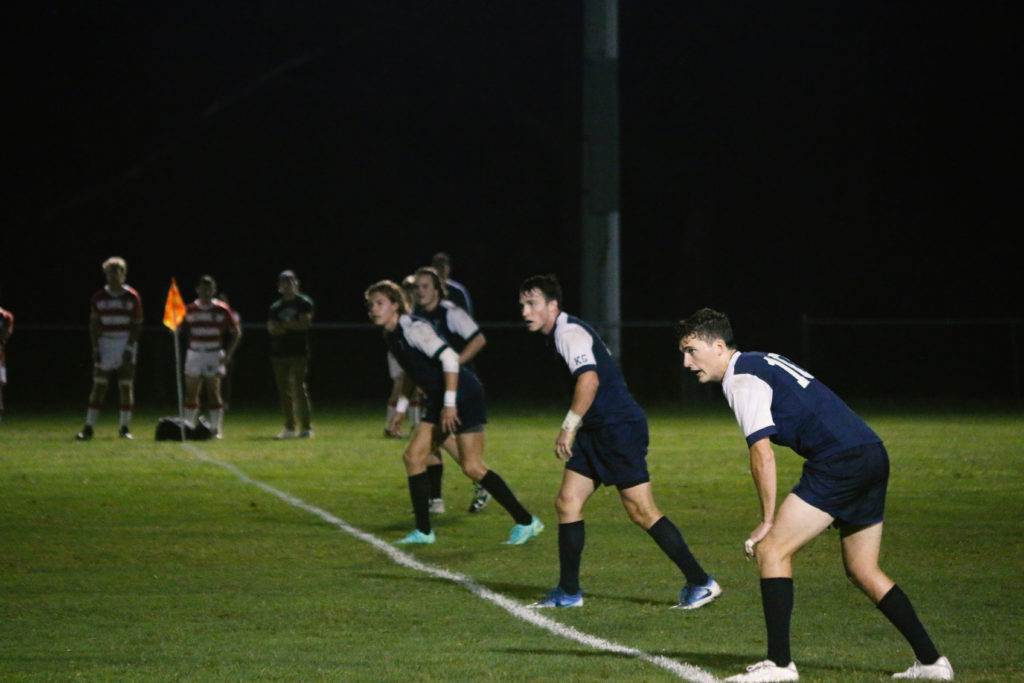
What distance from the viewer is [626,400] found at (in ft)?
29.6

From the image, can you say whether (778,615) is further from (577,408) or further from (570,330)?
(570,330)

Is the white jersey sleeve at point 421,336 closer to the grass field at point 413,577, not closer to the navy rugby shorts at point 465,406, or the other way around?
the navy rugby shorts at point 465,406

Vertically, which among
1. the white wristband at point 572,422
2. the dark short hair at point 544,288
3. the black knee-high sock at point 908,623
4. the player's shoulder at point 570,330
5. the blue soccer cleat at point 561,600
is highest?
the dark short hair at point 544,288

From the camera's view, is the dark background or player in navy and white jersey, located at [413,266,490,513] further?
the dark background

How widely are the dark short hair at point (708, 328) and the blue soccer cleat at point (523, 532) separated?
470 centimetres

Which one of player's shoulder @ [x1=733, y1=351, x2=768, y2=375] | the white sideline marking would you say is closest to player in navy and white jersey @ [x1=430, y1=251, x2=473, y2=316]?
the white sideline marking

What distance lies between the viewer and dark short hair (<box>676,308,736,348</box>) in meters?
6.55

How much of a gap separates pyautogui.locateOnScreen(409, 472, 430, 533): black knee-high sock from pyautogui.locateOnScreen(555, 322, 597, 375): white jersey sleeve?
2.45 metres

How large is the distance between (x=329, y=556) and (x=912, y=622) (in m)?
4.97

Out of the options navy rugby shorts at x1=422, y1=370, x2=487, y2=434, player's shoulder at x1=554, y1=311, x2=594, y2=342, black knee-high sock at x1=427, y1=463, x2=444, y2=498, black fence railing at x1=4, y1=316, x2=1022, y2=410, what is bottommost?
black fence railing at x1=4, y1=316, x2=1022, y2=410

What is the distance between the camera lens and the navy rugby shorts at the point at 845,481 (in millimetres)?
6445

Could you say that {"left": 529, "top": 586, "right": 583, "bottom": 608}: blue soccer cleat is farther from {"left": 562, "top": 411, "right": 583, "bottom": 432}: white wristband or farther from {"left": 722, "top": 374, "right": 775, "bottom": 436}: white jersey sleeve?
{"left": 722, "top": 374, "right": 775, "bottom": 436}: white jersey sleeve

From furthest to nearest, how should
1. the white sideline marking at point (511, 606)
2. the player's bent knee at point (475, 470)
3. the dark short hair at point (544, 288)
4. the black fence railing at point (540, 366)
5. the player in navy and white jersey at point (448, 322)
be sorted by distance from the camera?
the black fence railing at point (540, 366) → the player in navy and white jersey at point (448, 322) → the player's bent knee at point (475, 470) → the dark short hair at point (544, 288) → the white sideline marking at point (511, 606)

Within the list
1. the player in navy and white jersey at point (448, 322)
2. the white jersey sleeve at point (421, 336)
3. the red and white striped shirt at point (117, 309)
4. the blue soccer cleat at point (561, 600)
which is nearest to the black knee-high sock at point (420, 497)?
the white jersey sleeve at point (421, 336)
